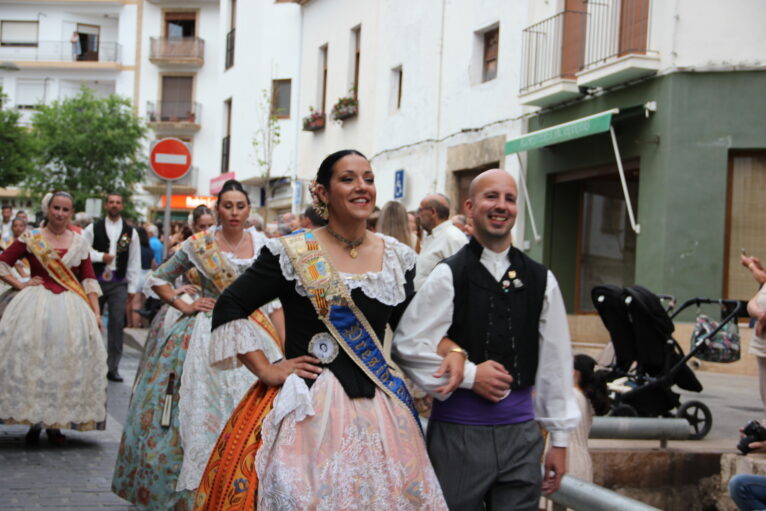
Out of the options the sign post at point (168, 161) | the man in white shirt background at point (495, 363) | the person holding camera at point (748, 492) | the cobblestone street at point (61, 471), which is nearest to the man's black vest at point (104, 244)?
the sign post at point (168, 161)

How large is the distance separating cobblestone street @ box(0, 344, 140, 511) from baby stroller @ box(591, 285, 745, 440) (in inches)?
156

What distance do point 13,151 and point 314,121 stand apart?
1456 cm

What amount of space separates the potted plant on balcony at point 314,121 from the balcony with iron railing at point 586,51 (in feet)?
35.9

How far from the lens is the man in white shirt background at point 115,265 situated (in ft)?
Answer: 41.3

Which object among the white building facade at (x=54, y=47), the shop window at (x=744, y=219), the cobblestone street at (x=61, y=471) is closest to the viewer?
the cobblestone street at (x=61, y=471)

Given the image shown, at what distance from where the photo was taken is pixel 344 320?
3738 millimetres

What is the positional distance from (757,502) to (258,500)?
9.26 feet

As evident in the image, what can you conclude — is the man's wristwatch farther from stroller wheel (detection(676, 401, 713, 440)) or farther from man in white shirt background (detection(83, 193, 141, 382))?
man in white shirt background (detection(83, 193, 141, 382))

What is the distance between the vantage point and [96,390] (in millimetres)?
8570

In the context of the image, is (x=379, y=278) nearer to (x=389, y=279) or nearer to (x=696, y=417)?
(x=389, y=279)

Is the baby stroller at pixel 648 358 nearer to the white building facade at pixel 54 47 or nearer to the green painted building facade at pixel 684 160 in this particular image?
the green painted building facade at pixel 684 160

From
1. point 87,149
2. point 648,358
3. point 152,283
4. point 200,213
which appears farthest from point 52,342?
point 87,149

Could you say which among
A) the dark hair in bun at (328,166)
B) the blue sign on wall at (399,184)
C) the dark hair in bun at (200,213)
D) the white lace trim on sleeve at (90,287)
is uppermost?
the blue sign on wall at (399,184)

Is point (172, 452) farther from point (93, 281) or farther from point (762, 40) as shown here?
point (762, 40)
